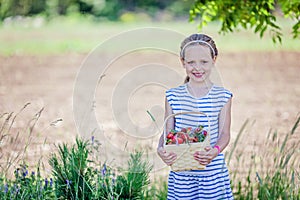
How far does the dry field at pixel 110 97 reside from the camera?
6.52 m

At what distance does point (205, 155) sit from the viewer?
2.91 metres

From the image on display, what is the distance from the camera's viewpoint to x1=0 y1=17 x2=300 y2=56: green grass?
1497 centimetres

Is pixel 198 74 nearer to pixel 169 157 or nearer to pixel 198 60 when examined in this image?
pixel 198 60

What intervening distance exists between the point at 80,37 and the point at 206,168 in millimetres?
14210

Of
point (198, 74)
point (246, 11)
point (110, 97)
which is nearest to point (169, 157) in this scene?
point (198, 74)

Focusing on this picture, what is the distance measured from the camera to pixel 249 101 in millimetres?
9062

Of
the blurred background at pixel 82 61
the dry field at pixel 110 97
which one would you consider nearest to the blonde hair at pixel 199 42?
the blurred background at pixel 82 61

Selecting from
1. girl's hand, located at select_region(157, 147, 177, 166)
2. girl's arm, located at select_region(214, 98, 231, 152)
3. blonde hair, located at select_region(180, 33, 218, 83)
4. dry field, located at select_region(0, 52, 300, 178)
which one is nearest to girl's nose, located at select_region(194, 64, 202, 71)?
blonde hair, located at select_region(180, 33, 218, 83)

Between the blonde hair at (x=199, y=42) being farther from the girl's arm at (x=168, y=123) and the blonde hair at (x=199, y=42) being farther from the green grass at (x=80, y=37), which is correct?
the green grass at (x=80, y=37)

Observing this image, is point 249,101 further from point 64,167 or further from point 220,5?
point 64,167

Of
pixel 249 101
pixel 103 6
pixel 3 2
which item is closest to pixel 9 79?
pixel 249 101

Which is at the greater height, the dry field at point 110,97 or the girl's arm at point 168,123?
the dry field at point 110,97

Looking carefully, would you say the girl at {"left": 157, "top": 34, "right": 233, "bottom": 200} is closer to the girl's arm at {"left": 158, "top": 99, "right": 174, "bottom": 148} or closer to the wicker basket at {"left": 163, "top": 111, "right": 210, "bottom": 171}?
the girl's arm at {"left": 158, "top": 99, "right": 174, "bottom": 148}

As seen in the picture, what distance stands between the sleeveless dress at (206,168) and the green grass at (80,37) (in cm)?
1085
